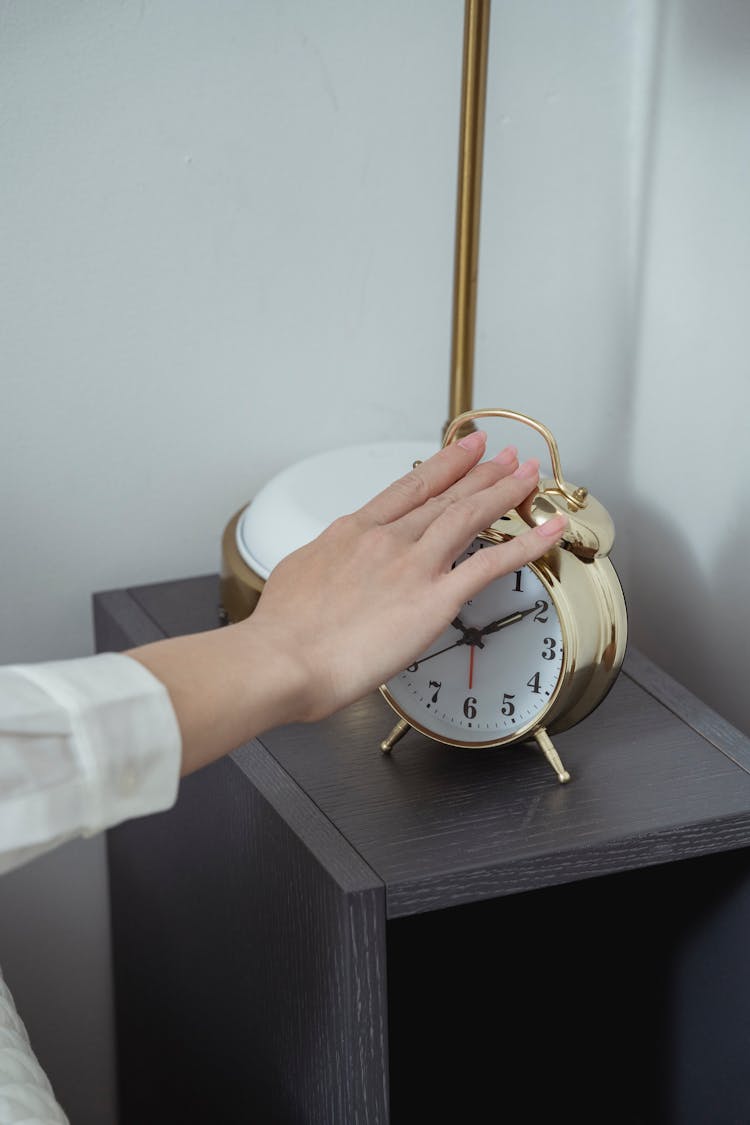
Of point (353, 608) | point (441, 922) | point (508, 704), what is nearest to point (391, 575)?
point (353, 608)

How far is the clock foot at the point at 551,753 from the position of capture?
2.62 ft

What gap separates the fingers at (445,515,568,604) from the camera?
70 cm

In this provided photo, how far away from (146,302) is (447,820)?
502mm

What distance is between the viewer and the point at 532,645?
0.78 metres

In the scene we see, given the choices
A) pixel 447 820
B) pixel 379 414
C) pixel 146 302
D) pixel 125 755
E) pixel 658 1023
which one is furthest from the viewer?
pixel 379 414

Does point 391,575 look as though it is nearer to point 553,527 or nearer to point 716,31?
point 553,527

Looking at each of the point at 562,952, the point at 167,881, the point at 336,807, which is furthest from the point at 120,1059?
the point at 336,807

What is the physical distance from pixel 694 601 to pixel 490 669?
15.0 inches

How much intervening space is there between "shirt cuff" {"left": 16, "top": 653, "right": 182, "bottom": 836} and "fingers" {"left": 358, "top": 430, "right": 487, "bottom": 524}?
0.19 meters

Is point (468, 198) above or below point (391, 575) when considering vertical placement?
above

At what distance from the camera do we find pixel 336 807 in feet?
2.57

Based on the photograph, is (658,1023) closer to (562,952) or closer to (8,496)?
(562,952)

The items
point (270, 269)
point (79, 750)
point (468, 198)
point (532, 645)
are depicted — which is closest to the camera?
point (79, 750)

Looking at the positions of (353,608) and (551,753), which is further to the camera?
(551,753)
